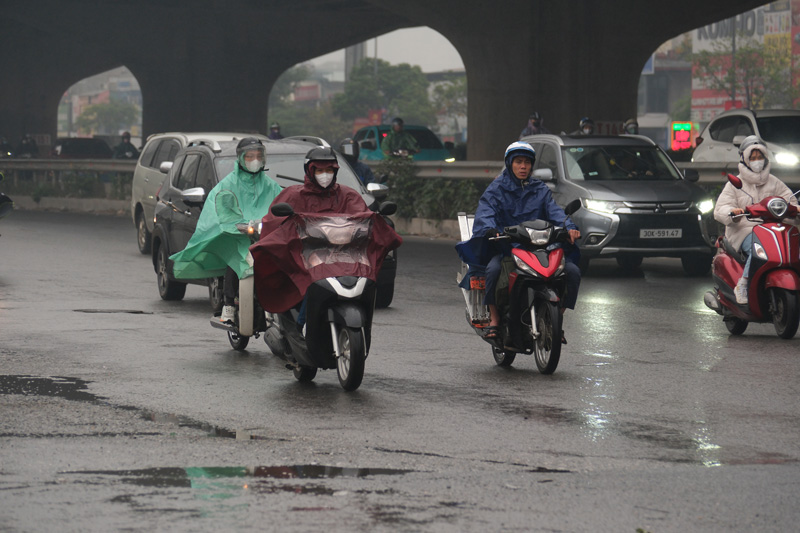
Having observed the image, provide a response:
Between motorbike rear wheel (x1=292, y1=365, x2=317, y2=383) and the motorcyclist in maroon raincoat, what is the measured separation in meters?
0.41

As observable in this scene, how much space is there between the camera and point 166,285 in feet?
46.7

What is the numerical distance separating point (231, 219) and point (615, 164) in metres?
8.64

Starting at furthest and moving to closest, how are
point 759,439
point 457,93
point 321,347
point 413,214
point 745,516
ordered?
point 457,93 < point 413,214 < point 321,347 < point 759,439 < point 745,516

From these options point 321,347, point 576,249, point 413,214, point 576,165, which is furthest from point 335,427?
point 413,214

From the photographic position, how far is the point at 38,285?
50.6 ft

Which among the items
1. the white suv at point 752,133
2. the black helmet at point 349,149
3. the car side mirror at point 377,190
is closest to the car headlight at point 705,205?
the white suv at point 752,133

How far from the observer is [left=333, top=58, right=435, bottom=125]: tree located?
12431 cm

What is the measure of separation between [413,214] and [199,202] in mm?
13391

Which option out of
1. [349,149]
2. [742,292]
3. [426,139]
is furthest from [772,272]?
[426,139]

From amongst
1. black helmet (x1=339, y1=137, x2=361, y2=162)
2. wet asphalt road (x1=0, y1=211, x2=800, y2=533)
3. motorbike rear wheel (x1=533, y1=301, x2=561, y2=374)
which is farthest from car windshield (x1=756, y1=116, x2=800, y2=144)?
motorbike rear wheel (x1=533, y1=301, x2=561, y2=374)

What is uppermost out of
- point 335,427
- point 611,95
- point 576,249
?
point 611,95

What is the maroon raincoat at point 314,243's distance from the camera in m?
8.55

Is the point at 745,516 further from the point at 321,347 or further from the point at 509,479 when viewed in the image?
the point at 321,347

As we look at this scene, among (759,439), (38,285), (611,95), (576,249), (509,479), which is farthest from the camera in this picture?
(611,95)
